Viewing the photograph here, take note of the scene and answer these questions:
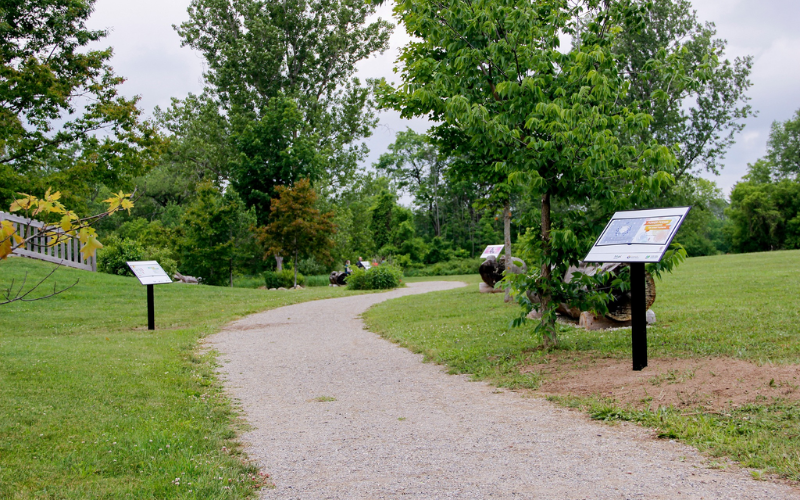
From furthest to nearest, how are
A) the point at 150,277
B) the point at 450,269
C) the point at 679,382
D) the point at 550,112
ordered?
the point at 450,269
the point at 150,277
the point at 550,112
the point at 679,382

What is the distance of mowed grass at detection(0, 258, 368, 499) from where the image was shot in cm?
376

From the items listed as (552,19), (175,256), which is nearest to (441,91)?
(552,19)

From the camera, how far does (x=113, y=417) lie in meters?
5.36

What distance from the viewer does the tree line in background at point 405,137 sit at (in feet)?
26.0

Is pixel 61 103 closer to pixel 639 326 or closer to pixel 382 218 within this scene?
pixel 639 326

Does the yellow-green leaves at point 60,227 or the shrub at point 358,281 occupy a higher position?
the yellow-green leaves at point 60,227

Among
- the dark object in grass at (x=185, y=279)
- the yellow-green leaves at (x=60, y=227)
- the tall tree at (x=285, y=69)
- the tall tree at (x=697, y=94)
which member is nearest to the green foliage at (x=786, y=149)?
the tall tree at (x=697, y=94)

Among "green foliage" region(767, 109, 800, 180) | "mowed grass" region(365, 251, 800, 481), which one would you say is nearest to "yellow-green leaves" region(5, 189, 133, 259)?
"mowed grass" region(365, 251, 800, 481)

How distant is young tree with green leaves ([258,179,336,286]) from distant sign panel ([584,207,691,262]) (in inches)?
837

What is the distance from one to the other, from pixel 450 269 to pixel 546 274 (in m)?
38.7

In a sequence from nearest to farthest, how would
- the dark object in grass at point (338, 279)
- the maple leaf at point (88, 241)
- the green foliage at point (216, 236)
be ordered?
the maple leaf at point (88, 241)
the green foliage at point (216, 236)
the dark object in grass at point (338, 279)

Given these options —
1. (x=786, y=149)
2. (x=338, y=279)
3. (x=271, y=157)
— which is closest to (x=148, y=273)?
(x=338, y=279)

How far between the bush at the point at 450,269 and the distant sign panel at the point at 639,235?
1515 inches

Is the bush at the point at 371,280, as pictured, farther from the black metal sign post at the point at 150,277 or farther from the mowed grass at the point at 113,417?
the black metal sign post at the point at 150,277
